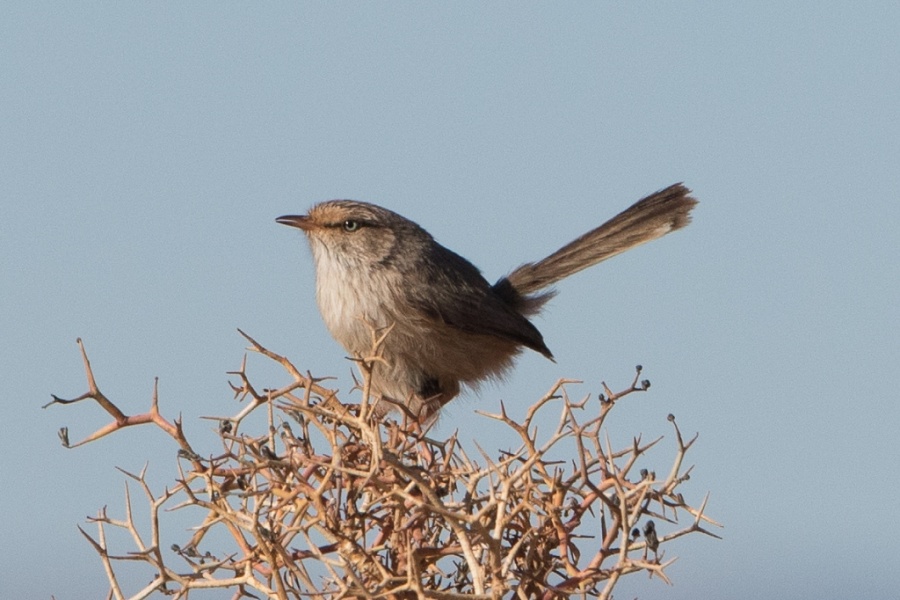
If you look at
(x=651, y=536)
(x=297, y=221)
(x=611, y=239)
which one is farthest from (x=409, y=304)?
(x=651, y=536)

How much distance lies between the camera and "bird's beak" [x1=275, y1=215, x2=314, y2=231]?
19.7 feet

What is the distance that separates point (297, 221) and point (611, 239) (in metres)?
2.17

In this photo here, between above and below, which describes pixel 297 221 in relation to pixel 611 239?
below

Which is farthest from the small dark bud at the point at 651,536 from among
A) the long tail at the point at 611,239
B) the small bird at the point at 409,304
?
the long tail at the point at 611,239

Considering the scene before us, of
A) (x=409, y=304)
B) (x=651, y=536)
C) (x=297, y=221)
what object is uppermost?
(x=297, y=221)

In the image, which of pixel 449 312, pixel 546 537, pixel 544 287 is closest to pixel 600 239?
pixel 544 287

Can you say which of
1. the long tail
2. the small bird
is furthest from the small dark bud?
the long tail

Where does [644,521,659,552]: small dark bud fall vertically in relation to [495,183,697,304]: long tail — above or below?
below

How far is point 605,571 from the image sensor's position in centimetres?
229

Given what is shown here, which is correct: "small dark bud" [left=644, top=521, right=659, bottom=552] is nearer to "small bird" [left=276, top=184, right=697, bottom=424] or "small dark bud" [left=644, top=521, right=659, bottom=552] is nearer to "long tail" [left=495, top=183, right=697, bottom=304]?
"small bird" [left=276, top=184, right=697, bottom=424]

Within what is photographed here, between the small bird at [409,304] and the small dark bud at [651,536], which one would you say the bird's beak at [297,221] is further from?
the small dark bud at [651,536]

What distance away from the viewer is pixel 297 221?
6031 millimetres

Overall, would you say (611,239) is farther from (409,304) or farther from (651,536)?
(651,536)

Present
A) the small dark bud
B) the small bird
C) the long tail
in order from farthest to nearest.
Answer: the long tail, the small bird, the small dark bud
